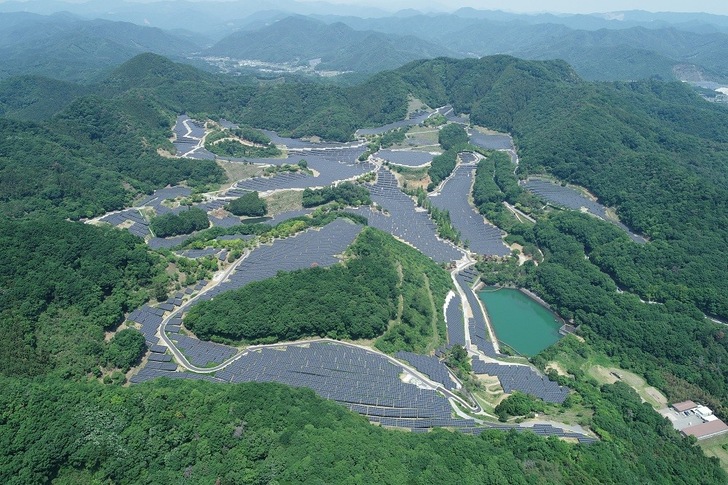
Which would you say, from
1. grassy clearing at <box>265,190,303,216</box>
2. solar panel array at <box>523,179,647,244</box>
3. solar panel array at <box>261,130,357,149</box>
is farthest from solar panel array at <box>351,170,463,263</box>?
solar panel array at <box>261,130,357,149</box>

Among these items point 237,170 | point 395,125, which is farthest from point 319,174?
point 395,125

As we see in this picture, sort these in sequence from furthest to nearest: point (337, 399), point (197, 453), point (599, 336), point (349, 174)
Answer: point (349, 174) → point (599, 336) → point (337, 399) → point (197, 453)

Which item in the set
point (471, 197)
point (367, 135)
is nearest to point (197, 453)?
point (471, 197)

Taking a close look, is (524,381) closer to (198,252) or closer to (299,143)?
(198,252)

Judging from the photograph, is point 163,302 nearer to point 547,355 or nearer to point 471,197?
point 547,355

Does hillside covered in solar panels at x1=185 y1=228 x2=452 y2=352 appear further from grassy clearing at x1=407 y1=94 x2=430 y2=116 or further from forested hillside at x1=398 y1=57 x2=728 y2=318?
grassy clearing at x1=407 y1=94 x2=430 y2=116

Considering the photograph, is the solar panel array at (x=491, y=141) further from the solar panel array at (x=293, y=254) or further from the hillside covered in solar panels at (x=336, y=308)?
the hillside covered in solar panels at (x=336, y=308)

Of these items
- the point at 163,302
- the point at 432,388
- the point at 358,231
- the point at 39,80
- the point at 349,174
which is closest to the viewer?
the point at 432,388
